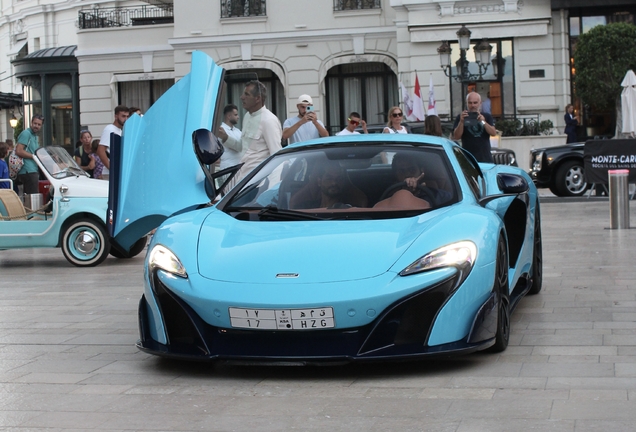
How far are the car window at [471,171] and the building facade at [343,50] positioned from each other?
19.8 meters

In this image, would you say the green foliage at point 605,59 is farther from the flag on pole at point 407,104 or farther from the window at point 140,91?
the window at point 140,91

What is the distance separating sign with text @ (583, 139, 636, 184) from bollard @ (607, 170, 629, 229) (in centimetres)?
487

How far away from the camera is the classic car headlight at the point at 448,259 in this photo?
5305mm

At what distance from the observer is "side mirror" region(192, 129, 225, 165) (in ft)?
22.4

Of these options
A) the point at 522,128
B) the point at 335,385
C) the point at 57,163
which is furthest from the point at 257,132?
the point at 522,128

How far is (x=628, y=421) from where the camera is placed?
4312 millimetres

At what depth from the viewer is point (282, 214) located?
6.15 metres

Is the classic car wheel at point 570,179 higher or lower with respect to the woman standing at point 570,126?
lower

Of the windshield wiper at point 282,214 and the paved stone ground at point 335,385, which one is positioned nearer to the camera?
the paved stone ground at point 335,385

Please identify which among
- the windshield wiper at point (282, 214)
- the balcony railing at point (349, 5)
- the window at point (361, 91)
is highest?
the balcony railing at point (349, 5)

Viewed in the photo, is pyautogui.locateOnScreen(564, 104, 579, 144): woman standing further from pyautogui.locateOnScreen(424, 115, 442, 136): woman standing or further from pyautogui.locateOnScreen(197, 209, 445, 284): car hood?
pyautogui.locateOnScreen(197, 209, 445, 284): car hood

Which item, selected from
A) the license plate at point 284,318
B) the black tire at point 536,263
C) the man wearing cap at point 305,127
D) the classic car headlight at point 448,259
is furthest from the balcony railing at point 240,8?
the license plate at point 284,318

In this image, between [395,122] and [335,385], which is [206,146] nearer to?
[335,385]

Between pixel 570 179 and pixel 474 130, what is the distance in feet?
29.1
